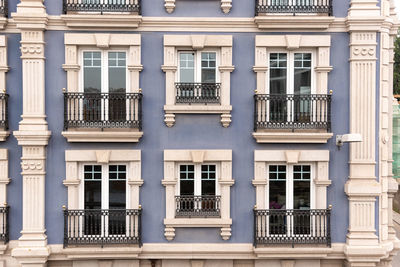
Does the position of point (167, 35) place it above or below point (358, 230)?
above

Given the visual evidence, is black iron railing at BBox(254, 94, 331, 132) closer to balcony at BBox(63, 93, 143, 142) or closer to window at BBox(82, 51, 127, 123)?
balcony at BBox(63, 93, 143, 142)

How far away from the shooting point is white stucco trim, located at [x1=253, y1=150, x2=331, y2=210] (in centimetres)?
954

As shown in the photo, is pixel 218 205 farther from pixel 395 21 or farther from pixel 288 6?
pixel 395 21

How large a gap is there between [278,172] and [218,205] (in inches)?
70.3

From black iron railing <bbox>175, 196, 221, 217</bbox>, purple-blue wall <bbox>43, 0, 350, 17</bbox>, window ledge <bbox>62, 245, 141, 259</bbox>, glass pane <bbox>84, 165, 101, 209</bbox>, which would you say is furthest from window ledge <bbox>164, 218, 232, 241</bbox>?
purple-blue wall <bbox>43, 0, 350, 17</bbox>

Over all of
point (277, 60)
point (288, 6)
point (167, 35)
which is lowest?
point (277, 60)

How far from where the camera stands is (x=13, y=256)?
9.21m

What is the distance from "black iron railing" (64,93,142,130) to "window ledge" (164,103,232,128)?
2.40 ft

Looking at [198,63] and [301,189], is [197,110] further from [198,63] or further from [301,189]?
[301,189]

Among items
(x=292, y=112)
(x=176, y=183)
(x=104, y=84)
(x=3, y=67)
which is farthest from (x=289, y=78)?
(x=3, y=67)

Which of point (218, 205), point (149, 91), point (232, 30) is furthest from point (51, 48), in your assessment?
point (218, 205)

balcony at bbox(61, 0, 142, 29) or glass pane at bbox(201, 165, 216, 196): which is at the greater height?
balcony at bbox(61, 0, 142, 29)

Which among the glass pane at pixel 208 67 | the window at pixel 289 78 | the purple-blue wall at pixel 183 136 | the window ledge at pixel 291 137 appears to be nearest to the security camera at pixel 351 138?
the window ledge at pixel 291 137

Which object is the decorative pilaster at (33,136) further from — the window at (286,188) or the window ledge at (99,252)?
the window at (286,188)
